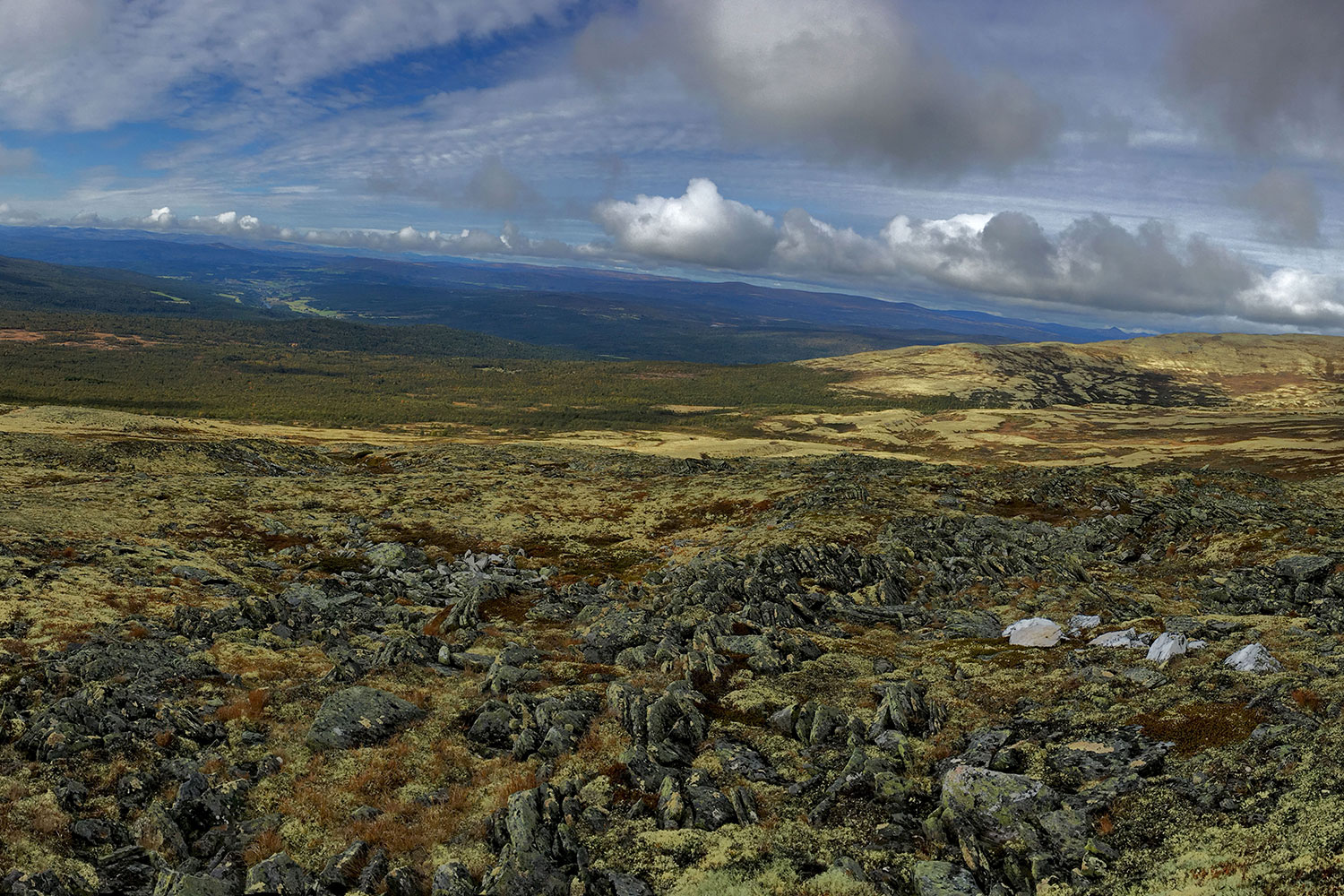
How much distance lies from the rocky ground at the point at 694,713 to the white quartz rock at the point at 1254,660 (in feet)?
0.31

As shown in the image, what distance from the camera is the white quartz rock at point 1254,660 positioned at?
22453mm

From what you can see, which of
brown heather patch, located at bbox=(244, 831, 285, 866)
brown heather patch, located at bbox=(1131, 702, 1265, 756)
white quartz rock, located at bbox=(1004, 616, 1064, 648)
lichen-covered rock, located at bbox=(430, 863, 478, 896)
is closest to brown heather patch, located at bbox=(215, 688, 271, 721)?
brown heather patch, located at bbox=(244, 831, 285, 866)

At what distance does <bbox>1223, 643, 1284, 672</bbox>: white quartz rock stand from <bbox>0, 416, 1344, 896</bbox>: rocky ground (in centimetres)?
9

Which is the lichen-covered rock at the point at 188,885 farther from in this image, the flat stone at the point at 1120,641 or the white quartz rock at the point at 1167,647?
the flat stone at the point at 1120,641

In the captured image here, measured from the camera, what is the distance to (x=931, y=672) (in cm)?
2839

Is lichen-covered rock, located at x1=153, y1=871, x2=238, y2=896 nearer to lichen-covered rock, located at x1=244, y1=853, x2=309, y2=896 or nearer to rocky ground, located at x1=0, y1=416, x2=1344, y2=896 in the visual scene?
rocky ground, located at x1=0, y1=416, x2=1344, y2=896

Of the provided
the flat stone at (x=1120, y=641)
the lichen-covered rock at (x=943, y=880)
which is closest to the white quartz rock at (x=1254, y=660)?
the flat stone at (x=1120, y=641)

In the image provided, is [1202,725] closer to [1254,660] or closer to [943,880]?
[1254,660]

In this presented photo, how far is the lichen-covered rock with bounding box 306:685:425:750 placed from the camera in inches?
930

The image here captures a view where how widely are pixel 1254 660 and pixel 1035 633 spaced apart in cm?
917

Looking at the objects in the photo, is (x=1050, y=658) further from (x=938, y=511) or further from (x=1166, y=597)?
(x=938, y=511)

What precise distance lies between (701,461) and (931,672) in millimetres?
86484

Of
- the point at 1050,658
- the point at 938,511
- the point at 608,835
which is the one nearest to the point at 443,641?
the point at 608,835

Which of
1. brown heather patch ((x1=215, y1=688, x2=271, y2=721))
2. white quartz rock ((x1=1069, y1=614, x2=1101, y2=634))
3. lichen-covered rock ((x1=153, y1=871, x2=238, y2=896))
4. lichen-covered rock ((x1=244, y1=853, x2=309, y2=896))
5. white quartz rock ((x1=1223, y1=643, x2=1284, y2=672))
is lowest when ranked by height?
brown heather patch ((x1=215, y1=688, x2=271, y2=721))
